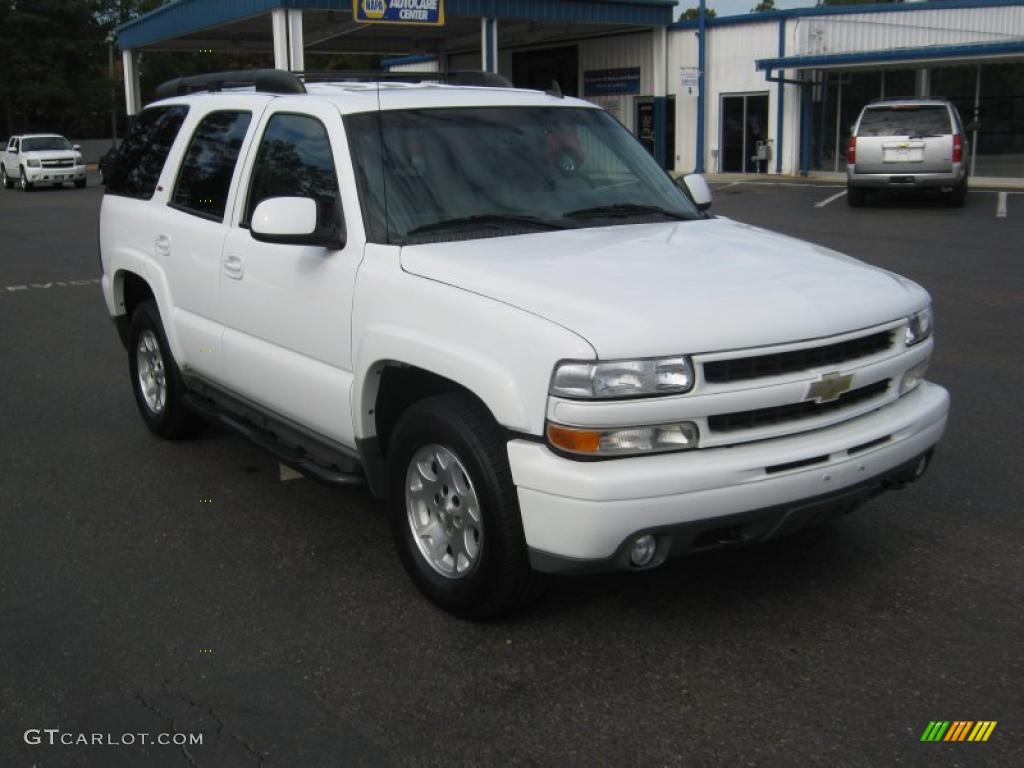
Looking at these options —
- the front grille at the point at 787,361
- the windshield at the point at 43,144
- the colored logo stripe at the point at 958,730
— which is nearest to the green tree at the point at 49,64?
the windshield at the point at 43,144

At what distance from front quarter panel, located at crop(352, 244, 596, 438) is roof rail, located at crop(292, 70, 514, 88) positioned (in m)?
1.81

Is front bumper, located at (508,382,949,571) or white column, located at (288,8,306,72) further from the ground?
white column, located at (288,8,306,72)

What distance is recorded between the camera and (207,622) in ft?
13.7

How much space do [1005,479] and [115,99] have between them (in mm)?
68832

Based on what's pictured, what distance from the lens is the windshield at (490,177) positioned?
4.51 metres

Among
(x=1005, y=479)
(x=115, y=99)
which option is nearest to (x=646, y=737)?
(x=1005, y=479)

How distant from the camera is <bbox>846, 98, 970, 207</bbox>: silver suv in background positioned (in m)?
19.9

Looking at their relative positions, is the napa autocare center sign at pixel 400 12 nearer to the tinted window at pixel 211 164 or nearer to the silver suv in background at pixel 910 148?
the silver suv in background at pixel 910 148

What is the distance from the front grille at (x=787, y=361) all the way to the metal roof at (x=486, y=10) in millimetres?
26915

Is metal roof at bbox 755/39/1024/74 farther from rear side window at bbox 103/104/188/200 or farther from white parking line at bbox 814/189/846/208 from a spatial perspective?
rear side window at bbox 103/104/188/200

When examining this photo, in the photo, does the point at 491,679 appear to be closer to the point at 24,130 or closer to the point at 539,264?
the point at 539,264

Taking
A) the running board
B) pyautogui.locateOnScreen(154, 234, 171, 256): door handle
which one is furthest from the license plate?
the running board

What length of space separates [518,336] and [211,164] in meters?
2.78

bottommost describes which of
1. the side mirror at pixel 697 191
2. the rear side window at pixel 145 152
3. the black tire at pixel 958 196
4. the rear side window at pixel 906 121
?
the black tire at pixel 958 196
